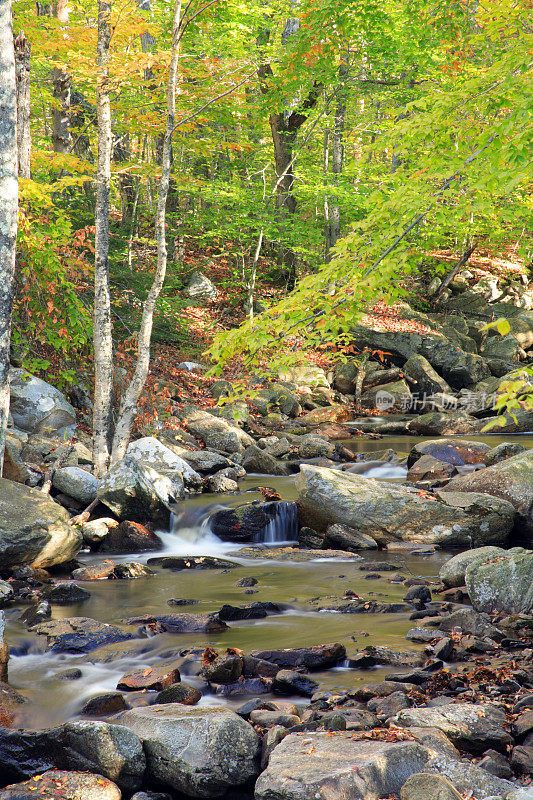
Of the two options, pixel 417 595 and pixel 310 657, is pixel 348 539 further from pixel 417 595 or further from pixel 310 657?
pixel 310 657

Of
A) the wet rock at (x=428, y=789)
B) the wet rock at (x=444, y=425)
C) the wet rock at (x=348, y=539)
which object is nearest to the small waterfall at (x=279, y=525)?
the wet rock at (x=348, y=539)

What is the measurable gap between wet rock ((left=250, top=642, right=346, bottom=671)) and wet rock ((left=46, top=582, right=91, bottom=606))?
2.40 metres

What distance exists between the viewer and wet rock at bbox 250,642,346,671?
465 centimetres

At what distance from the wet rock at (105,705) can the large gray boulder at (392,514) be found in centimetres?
479

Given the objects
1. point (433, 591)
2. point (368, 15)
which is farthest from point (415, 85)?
point (433, 591)

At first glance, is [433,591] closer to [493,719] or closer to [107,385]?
[493,719]

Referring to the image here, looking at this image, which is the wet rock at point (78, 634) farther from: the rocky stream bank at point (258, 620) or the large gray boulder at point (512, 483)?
the large gray boulder at point (512, 483)

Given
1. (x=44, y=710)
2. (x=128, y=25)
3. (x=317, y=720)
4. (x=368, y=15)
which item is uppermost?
(x=368, y=15)

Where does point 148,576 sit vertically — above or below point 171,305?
below

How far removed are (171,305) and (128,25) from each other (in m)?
7.25

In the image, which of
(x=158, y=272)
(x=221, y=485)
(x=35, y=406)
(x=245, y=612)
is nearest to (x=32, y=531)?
(x=245, y=612)

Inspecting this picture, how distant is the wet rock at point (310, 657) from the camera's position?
465 centimetres

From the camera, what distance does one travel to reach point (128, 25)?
8867mm

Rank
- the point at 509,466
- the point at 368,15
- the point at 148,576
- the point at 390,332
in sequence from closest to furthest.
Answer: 1. the point at 148,576
2. the point at 509,466
3. the point at 368,15
4. the point at 390,332
